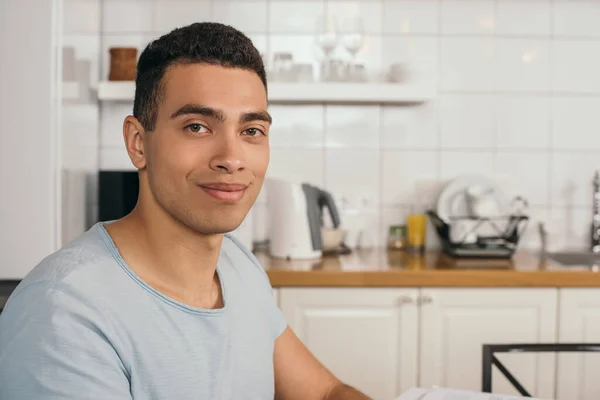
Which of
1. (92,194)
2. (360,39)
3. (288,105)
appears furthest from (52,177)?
(360,39)

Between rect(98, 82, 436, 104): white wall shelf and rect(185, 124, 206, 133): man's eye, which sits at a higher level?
rect(98, 82, 436, 104): white wall shelf

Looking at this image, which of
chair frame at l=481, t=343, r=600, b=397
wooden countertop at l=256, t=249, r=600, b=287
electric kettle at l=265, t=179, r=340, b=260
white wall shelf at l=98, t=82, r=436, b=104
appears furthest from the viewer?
white wall shelf at l=98, t=82, r=436, b=104

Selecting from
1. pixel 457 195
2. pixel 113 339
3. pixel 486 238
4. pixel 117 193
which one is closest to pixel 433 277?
pixel 486 238

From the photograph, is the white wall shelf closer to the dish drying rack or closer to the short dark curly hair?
the dish drying rack

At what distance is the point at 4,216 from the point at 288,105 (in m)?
1.18

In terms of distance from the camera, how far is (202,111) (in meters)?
1.07

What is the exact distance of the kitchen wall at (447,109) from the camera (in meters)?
2.98

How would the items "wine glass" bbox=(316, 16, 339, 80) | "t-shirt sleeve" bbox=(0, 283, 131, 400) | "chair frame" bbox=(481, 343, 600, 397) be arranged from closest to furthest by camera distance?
"t-shirt sleeve" bbox=(0, 283, 131, 400) < "chair frame" bbox=(481, 343, 600, 397) < "wine glass" bbox=(316, 16, 339, 80)

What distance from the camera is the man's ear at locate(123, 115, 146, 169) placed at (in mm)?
1134

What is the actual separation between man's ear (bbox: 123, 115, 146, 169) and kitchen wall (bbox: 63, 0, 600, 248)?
1.83 metres

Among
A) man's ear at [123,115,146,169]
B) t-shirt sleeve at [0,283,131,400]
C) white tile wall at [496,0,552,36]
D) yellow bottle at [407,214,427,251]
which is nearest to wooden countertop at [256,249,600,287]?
yellow bottle at [407,214,427,251]

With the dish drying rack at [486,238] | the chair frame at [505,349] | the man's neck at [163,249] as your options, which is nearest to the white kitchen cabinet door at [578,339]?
the dish drying rack at [486,238]

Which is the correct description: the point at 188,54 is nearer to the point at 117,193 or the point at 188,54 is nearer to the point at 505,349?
the point at 505,349

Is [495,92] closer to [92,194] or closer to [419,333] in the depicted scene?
[419,333]
